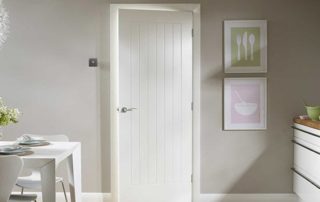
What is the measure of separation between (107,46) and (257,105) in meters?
1.63

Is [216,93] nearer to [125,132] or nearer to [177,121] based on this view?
[177,121]

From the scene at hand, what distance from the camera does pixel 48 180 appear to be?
9.77 feet

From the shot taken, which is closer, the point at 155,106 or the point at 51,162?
the point at 51,162

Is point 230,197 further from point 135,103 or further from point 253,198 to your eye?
point 135,103

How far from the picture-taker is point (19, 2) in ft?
14.7

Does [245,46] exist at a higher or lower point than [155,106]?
higher

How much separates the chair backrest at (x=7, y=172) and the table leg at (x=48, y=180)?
1.02ft

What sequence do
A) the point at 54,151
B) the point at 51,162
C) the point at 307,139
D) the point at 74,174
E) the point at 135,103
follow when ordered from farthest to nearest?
the point at 135,103 < the point at 307,139 < the point at 74,174 < the point at 54,151 < the point at 51,162

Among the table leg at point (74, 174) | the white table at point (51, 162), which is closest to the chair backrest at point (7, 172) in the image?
the white table at point (51, 162)

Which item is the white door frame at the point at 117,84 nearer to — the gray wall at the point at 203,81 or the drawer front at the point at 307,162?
the gray wall at the point at 203,81

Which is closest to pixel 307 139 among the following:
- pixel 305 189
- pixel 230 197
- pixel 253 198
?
pixel 305 189

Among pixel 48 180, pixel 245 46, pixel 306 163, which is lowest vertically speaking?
pixel 306 163

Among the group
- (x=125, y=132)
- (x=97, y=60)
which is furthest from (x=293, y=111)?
(x=97, y=60)

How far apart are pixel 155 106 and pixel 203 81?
1.85 feet
